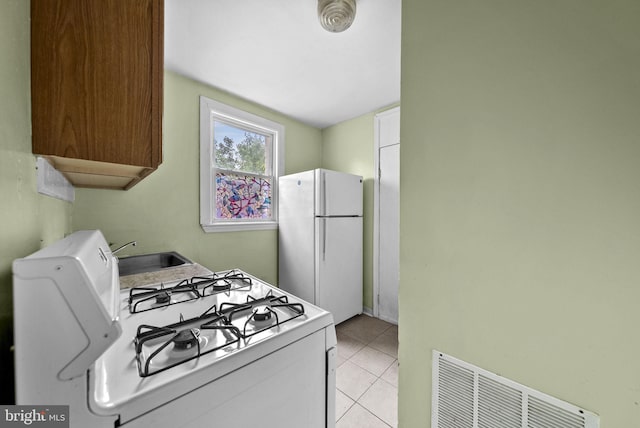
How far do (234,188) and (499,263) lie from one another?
2473 mm

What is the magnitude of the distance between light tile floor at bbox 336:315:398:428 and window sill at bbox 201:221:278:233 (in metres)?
1.43

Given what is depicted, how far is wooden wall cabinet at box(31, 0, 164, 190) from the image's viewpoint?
71 centimetres

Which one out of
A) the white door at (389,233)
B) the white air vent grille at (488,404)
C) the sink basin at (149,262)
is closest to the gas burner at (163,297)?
the sink basin at (149,262)

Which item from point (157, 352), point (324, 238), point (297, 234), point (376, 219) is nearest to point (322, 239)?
point (324, 238)

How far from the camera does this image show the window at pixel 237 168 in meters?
2.38

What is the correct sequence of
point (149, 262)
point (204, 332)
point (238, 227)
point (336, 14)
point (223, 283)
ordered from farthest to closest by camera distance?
point (238, 227)
point (149, 262)
point (336, 14)
point (223, 283)
point (204, 332)

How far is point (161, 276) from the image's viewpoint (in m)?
1.45

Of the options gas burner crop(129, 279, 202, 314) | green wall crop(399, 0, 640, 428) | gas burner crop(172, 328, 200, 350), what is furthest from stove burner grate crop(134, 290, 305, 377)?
green wall crop(399, 0, 640, 428)

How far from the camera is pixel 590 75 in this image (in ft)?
2.18

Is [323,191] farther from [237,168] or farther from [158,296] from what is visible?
[158,296]

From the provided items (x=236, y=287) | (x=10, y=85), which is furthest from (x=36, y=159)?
(x=236, y=287)

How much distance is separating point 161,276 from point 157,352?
1.01 metres

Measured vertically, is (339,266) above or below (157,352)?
below

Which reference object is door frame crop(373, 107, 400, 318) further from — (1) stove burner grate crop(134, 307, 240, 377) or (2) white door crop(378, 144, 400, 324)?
(1) stove burner grate crop(134, 307, 240, 377)
